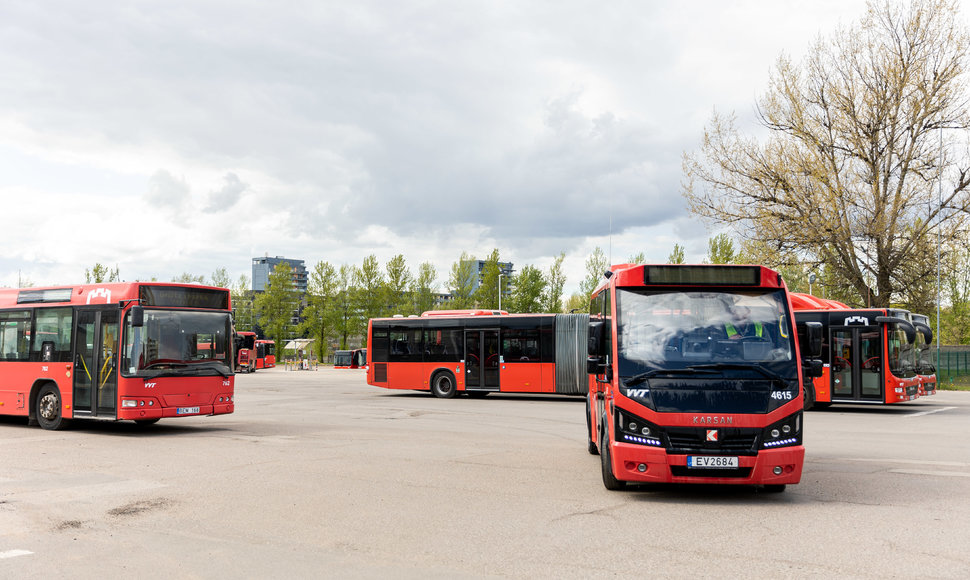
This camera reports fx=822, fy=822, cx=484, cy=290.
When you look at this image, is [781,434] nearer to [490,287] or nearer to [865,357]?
[865,357]

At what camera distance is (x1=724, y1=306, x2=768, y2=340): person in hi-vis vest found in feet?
29.4

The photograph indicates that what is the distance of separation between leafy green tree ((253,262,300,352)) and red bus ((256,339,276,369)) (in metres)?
3.15

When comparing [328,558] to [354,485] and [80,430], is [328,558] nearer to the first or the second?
[354,485]

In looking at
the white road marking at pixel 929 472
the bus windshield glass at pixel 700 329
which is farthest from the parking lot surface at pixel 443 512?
the bus windshield glass at pixel 700 329

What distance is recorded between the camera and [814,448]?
45.4ft

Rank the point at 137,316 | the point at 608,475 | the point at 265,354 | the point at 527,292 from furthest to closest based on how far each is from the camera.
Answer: the point at 265,354 < the point at 527,292 < the point at 137,316 < the point at 608,475

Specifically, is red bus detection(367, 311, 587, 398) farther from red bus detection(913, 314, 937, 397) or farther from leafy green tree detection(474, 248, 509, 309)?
leafy green tree detection(474, 248, 509, 309)

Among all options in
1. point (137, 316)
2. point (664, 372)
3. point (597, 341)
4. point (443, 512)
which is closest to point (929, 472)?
point (664, 372)

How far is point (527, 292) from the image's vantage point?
61.8m

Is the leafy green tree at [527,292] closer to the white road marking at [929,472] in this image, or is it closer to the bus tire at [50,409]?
the bus tire at [50,409]

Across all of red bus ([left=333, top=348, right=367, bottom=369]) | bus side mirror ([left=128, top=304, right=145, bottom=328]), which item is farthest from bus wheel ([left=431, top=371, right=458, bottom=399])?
red bus ([left=333, top=348, right=367, bottom=369])

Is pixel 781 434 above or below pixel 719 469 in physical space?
above

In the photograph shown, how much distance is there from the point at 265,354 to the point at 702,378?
208ft

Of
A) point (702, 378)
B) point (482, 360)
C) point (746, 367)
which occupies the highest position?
point (746, 367)
